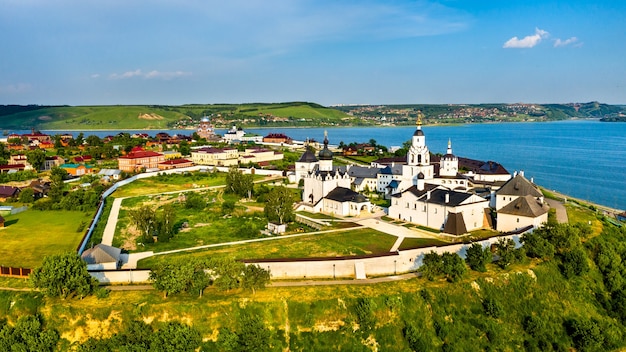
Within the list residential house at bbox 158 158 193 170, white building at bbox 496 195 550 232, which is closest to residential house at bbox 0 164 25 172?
residential house at bbox 158 158 193 170

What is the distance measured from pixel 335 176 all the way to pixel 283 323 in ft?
77.9

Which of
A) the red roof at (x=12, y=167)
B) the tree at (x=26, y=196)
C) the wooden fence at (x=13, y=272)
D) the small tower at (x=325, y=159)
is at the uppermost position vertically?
the small tower at (x=325, y=159)

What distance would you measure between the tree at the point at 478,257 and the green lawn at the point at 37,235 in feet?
79.7

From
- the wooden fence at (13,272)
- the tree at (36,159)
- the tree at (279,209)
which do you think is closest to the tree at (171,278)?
the wooden fence at (13,272)

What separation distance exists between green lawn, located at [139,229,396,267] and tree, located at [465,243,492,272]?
5.11 meters

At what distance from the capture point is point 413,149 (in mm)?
45219

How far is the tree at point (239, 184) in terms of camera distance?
159ft

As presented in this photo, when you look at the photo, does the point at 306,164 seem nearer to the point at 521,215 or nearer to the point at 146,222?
the point at 146,222

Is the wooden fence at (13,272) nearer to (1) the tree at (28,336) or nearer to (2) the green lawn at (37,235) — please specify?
(2) the green lawn at (37,235)

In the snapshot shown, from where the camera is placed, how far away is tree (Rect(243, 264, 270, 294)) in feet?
76.6

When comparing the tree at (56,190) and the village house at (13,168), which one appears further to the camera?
the village house at (13,168)

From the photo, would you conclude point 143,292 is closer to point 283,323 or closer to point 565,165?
point 283,323

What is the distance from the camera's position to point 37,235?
3297 cm

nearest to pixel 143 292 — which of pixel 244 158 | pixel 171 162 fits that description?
pixel 171 162
